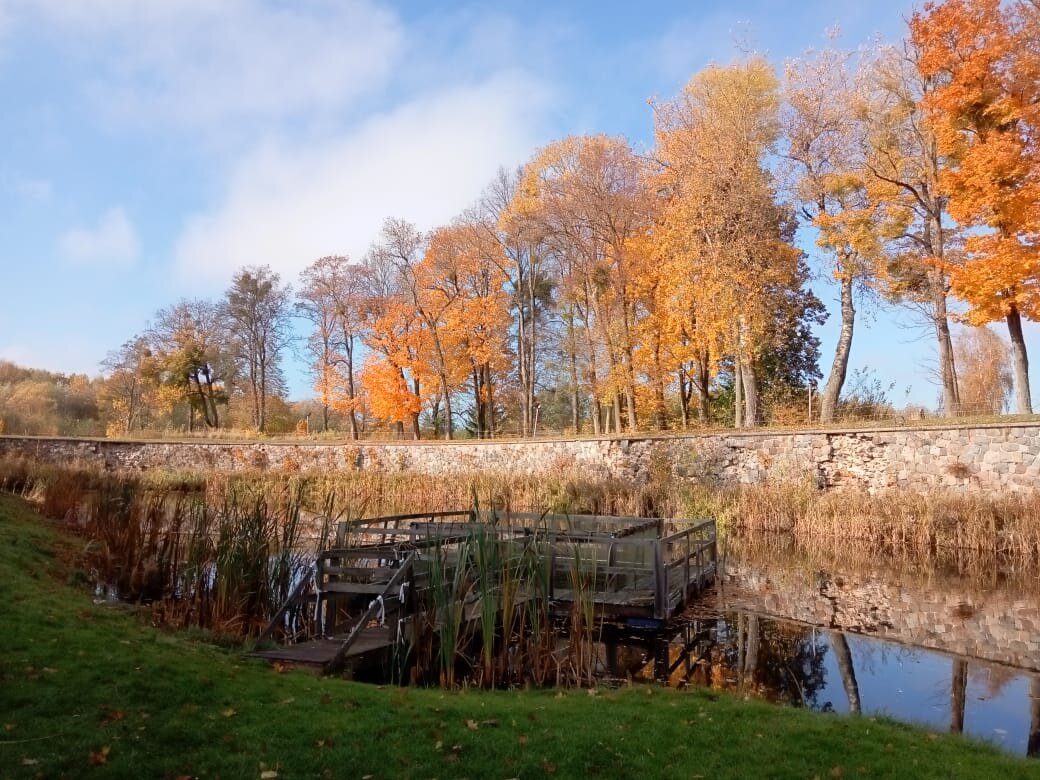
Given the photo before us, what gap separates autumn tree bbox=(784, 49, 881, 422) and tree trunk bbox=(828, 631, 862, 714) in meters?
13.6

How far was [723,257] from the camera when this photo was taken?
73.2 ft

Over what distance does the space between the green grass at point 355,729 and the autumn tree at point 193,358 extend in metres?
39.2

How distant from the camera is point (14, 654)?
210 inches

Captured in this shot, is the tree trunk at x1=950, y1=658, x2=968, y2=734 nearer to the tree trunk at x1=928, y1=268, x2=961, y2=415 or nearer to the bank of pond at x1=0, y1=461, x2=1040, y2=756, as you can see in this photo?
the bank of pond at x1=0, y1=461, x2=1040, y2=756

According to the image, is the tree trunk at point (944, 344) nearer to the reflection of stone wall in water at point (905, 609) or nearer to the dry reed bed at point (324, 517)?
the dry reed bed at point (324, 517)

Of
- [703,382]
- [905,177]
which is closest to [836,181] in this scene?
[905,177]

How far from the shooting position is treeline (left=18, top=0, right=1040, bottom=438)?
776 inches

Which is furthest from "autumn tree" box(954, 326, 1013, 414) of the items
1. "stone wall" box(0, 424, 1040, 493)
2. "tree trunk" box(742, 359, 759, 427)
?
"stone wall" box(0, 424, 1040, 493)

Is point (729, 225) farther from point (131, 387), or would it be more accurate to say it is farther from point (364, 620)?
point (131, 387)

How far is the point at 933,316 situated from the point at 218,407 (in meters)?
42.6

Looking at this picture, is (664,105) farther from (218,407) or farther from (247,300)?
(218,407)

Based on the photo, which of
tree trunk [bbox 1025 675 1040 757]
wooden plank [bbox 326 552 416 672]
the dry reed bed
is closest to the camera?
tree trunk [bbox 1025 675 1040 757]

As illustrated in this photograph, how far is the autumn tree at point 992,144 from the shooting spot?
18.7 meters

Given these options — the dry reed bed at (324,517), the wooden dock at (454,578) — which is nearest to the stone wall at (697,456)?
the dry reed bed at (324,517)
